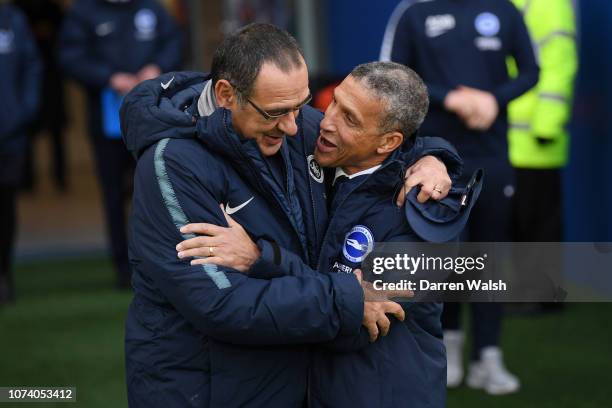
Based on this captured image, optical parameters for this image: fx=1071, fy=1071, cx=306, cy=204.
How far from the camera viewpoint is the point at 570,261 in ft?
11.6

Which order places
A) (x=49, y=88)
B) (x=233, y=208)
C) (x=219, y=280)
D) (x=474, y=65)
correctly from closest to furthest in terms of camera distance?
(x=219, y=280), (x=233, y=208), (x=474, y=65), (x=49, y=88)

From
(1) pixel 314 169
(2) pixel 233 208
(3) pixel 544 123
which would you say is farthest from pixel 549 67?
(2) pixel 233 208

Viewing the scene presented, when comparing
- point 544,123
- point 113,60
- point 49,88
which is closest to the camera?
point 544,123

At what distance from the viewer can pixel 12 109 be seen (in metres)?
6.51

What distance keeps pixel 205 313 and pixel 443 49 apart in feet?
8.46

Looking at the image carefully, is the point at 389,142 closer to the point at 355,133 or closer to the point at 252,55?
the point at 355,133

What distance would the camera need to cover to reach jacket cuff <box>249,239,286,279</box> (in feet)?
8.30

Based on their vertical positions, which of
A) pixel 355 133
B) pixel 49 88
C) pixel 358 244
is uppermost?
pixel 49 88

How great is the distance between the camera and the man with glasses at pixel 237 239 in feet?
8.21

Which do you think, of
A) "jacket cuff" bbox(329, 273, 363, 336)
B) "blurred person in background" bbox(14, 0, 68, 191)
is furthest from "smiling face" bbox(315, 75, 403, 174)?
"blurred person in background" bbox(14, 0, 68, 191)

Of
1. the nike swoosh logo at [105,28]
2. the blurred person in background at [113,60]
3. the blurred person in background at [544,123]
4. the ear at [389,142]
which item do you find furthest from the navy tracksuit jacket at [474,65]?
the nike swoosh logo at [105,28]

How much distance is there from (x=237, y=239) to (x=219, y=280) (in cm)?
12

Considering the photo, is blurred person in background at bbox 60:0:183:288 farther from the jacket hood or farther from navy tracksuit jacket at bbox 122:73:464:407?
navy tracksuit jacket at bbox 122:73:464:407

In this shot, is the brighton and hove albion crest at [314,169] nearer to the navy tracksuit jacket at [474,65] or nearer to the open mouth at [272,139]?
the open mouth at [272,139]
